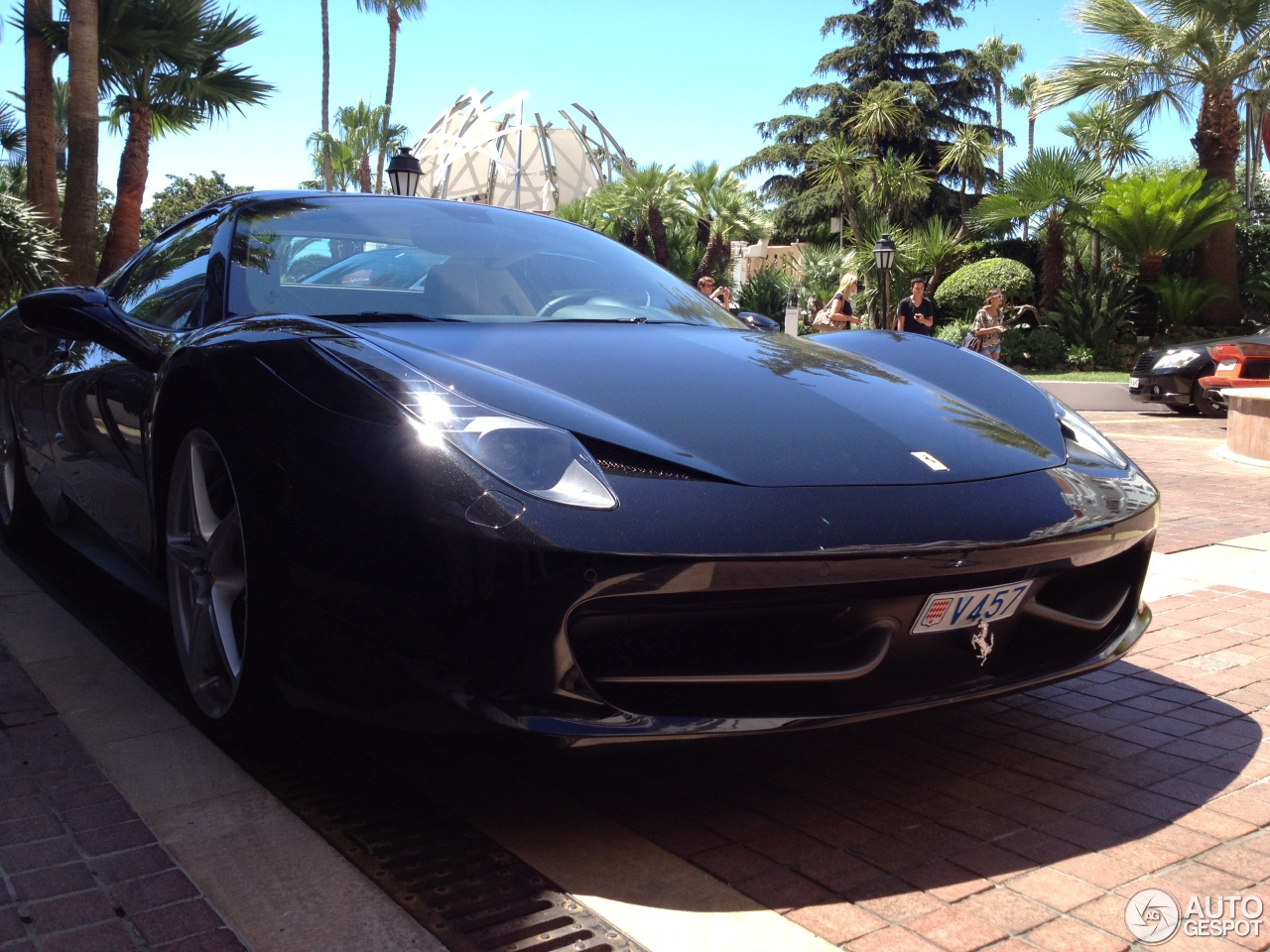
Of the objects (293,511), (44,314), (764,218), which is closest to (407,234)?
(44,314)

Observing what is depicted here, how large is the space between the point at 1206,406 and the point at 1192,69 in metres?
10.5

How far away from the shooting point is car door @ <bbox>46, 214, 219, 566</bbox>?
9.73 feet

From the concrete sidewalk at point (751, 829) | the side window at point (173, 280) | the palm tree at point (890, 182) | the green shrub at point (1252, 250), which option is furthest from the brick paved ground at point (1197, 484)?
the palm tree at point (890, 182)

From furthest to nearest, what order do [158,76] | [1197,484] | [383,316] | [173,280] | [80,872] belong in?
[158,76] < [1197,484] < [173,280] < [383,316] < [80,872]

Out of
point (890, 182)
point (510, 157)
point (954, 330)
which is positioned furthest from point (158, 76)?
point (510, 157)

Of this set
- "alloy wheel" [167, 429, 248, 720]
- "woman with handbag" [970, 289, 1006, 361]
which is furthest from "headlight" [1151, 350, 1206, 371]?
"alloy wheel" [167, 429, 248, 720]

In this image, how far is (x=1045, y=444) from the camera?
2670mm

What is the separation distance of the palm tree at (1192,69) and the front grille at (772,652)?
2084 centimetres

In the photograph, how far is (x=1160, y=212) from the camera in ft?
66.0

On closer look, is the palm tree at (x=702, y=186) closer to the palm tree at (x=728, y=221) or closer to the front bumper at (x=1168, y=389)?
the palm tree at (x=728, y=221)

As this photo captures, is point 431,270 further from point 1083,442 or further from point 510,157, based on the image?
point 510,157

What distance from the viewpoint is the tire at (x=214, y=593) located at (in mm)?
2424

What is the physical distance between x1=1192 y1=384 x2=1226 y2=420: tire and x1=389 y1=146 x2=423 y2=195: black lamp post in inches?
349

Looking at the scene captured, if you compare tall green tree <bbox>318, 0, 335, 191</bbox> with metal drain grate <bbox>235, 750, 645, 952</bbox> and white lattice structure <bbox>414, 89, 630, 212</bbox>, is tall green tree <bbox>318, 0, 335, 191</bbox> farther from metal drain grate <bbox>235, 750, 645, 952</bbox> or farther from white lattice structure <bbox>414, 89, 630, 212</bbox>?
metal drain grate <bbox>235, 750, 645, 952</bbox>
